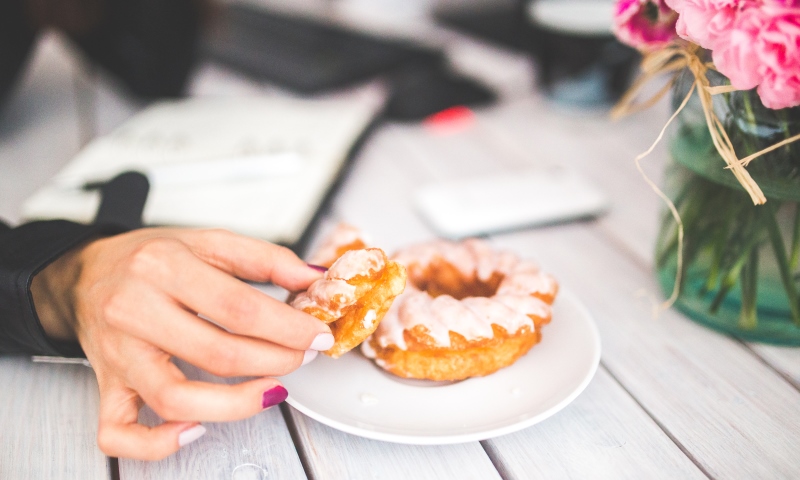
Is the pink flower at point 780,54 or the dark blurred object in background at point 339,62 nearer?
the pink flower at point 780,54

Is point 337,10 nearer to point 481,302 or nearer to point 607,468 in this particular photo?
point 481,302

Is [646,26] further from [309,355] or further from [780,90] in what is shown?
[309,355]

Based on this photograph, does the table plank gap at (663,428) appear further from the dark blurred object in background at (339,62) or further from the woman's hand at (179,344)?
the dark blurred object in background at (339,62)

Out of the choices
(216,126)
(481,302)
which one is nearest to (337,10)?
(216,126)

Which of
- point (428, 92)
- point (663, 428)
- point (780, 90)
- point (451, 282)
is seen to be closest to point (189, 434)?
point (451, 282)

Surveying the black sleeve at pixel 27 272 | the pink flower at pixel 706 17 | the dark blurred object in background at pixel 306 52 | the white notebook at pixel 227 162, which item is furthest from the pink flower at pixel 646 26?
the dark blurred object in background at pixel 306 52

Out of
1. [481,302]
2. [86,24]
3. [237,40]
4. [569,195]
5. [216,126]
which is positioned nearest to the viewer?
[481,302]
